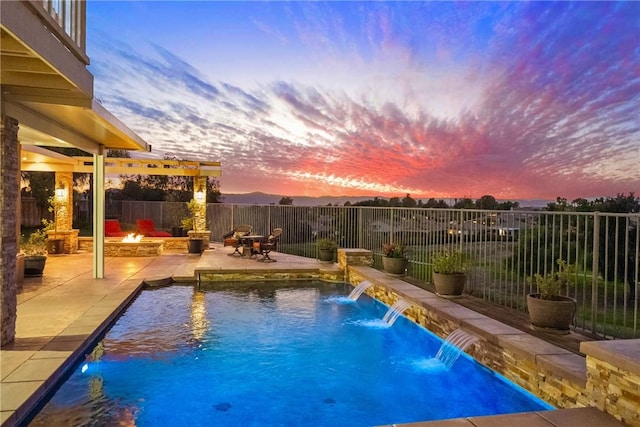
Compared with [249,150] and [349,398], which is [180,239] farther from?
[349,398]

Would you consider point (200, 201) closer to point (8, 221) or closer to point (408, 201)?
point (408, 201)

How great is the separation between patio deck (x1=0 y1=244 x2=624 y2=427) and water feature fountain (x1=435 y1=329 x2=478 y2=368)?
200 centimetres

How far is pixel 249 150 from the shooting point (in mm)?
20438

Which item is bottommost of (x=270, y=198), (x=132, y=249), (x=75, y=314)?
(x=75, y=314)

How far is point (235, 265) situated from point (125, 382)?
6699 millimetres

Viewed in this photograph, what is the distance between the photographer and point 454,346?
5414 millimetres

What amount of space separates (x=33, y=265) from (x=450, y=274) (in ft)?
28.4

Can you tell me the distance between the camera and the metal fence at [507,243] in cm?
490

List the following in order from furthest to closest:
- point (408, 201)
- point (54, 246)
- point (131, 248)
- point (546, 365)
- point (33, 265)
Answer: point (408, 201), point (131, 248), point (54, 246), point (33, 265), point (546, 365)

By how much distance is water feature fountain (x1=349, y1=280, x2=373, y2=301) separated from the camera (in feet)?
29.4

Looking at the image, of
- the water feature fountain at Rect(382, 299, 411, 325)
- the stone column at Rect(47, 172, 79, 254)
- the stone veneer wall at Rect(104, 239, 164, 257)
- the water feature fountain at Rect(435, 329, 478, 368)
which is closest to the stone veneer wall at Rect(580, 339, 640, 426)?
the water feature fountain at Rect(435, 329, 478, 368)

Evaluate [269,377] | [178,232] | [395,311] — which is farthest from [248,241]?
[269,377]

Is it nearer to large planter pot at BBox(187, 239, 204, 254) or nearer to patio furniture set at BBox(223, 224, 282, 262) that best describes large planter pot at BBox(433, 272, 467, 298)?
patio furniture set at BBox(223, 224, 282, 262)

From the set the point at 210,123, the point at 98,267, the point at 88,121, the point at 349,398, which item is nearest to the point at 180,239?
the point at 210,123
